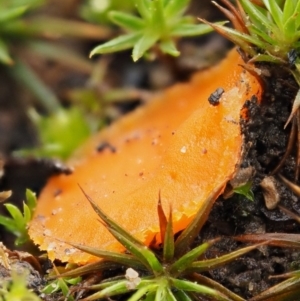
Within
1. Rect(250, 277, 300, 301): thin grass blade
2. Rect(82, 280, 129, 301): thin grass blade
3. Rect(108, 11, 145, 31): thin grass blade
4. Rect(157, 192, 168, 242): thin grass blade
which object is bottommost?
Rect(250, 277, 300, 301): thin grass blade

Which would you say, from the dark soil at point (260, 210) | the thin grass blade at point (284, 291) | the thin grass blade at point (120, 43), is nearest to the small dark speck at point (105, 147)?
the thin grass blade at point (120, 43)

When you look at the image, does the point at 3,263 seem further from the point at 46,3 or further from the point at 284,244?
the point at 46,3

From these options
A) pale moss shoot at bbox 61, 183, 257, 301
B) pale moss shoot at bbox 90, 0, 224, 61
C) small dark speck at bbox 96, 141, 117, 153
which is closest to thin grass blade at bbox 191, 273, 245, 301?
pale moss shoot at bbox 61, 183, 257, 301

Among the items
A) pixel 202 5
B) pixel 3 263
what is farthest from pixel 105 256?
pixel 202 5

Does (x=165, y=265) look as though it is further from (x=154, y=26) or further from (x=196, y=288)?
(x=154, y=26)

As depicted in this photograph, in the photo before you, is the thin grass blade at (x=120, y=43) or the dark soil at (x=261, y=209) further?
the thin grass blade at (x=120, y=43)

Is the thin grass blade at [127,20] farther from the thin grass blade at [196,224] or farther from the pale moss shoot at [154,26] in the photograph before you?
the thin grass blade at [196,224]

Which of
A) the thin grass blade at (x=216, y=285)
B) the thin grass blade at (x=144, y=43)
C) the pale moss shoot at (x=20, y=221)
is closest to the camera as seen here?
the thin grass blade at (x=216, y=285)


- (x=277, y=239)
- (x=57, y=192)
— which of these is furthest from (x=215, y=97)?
(x=57, y=192)

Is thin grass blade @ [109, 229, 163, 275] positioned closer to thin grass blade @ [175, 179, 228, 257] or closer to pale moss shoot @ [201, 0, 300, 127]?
thin grass blade @ [175, 179, 228, 257]
